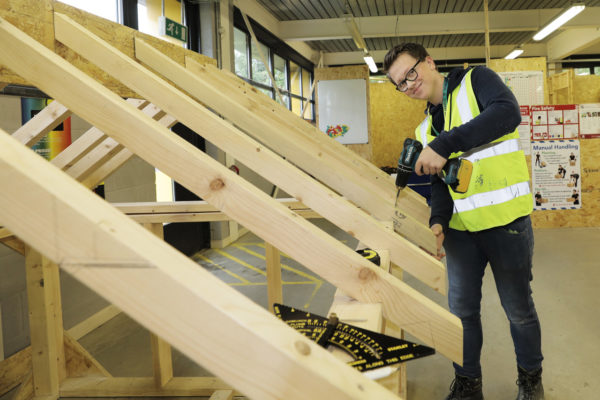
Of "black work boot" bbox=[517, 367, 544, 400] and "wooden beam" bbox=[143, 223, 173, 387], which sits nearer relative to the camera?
"black work boot" bbox=[517, 367, 544, 400]

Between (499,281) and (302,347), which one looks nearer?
(302,347)

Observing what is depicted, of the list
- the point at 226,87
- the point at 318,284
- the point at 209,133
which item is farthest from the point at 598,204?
the point at 209,133

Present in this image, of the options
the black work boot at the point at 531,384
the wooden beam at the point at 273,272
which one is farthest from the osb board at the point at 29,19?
the black work boot at the point at 531,384

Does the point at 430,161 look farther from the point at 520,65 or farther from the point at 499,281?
the point at 520,65

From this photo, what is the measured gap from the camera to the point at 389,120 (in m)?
12.3

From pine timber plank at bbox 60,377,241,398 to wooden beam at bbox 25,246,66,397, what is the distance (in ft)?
0.34

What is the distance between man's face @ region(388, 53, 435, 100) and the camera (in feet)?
6.71

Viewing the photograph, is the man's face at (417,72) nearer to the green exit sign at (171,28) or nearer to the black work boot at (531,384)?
the black work boot at (531,384)

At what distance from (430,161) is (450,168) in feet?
0.43

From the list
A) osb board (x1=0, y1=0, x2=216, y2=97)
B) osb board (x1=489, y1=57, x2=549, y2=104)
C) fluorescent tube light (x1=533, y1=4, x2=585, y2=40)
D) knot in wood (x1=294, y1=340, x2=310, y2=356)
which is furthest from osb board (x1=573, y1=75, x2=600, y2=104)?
knot in wood (x1=294, y1=340, x2=310, y2=356)

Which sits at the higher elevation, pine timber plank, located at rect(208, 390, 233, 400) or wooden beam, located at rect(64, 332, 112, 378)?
wooden beam, located at rect(64, 332, 112, 378)

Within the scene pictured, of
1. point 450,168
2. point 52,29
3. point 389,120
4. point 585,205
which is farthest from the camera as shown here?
point 389,120

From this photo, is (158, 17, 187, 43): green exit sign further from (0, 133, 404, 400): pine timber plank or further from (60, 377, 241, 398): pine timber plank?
(0, 133, 404, 400): pine timber plank

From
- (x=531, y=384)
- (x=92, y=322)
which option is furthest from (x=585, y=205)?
(x=92, y=322)
